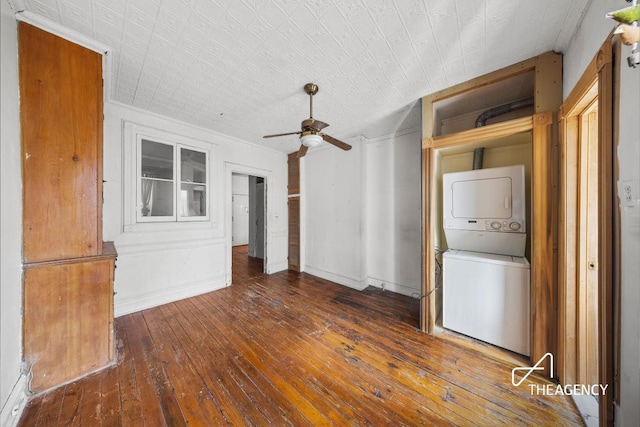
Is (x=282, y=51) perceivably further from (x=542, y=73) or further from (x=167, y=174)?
(x=167, y=174)

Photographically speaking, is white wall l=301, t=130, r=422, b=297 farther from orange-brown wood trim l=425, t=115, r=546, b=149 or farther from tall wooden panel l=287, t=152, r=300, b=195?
orange-brown wood trim l=425, t=115, r=546, b=149

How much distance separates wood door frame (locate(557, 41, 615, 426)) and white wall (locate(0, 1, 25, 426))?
3.21m

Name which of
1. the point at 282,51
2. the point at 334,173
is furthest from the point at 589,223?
the point at 334,173

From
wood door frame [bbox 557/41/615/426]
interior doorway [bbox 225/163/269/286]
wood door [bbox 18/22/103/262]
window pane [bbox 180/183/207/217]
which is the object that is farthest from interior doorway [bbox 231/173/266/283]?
wood door frame [bbox 557/41/615/426]

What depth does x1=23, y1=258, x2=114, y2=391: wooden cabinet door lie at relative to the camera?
1.53 m

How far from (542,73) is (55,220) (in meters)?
4.02

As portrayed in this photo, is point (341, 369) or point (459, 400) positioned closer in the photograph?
point (459, 400)

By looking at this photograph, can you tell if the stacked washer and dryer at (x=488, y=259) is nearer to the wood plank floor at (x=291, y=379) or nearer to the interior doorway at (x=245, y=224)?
the wood plank floor at (x=291, y=379)

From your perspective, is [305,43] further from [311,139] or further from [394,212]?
[394,212]

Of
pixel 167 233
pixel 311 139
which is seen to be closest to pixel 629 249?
pixel 311 139

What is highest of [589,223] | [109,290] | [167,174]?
[167,174]

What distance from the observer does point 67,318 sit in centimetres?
164

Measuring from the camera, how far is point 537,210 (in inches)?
70.1

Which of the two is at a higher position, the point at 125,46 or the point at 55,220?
the point at 125,46
